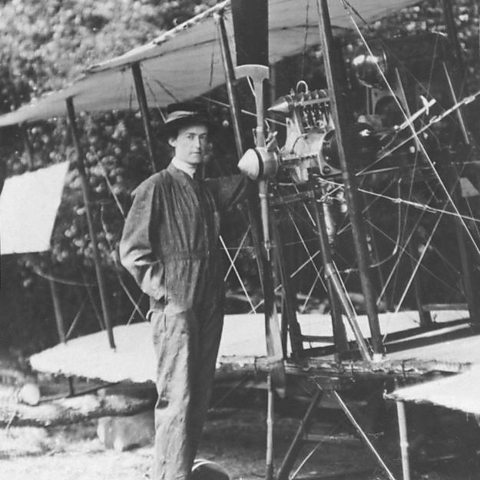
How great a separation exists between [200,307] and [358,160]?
1.53 meters

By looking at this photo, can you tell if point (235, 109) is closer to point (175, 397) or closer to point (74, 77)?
point (175, 397)

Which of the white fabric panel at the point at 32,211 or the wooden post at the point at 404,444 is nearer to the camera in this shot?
the wooden post at the point at 404,444

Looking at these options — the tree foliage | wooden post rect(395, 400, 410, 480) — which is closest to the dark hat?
wooden post rect(395, 400, 410, 480)

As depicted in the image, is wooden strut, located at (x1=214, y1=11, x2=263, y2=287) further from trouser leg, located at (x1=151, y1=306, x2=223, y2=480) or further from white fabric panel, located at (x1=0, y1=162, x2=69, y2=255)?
white fabric panel, located at (x1=0, y1=162, x2=69, y2=255)

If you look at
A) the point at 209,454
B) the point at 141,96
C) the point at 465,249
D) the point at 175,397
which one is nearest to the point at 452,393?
the point at 175,397

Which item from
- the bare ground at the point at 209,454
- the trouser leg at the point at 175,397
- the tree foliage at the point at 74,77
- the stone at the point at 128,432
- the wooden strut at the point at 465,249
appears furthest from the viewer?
the tree foliage at the point at 74,77

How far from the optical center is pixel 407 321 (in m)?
6.30

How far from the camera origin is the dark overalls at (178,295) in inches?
151

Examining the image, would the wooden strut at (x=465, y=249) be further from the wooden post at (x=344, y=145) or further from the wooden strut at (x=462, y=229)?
the wooden post at (x=344, y=145)

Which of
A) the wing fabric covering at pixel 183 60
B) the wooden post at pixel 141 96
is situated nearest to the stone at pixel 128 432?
the wooden post at pixel 141 96

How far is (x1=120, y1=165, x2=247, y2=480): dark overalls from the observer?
3846mm

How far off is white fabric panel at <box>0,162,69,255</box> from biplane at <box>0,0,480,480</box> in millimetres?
499

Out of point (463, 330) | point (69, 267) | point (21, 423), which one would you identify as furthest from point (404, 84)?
point (69, 267)

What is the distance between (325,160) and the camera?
466 cm
